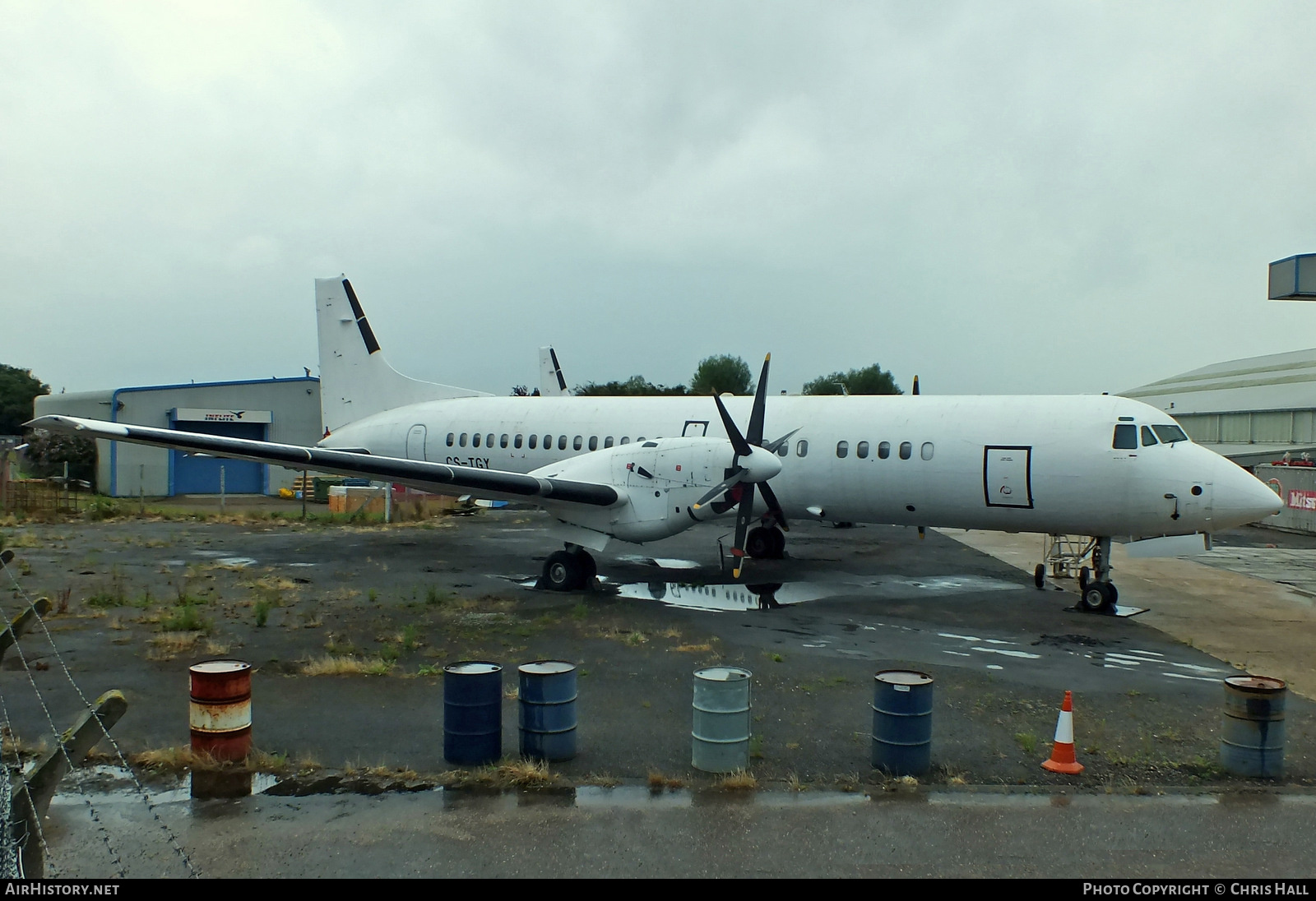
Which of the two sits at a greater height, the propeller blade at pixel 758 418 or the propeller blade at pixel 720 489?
the propeller blade at pixel 758 418

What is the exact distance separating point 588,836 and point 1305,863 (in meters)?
4.68

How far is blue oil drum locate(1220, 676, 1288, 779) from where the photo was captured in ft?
24.1

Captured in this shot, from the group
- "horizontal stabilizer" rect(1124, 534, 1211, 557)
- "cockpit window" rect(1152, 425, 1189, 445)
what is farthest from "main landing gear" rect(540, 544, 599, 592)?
"cockpit window" rect(1152, 425, 1189, 445)

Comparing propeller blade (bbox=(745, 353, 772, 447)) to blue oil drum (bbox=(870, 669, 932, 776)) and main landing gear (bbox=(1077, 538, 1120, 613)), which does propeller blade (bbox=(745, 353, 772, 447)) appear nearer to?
main landing gear (bbox=(1077, 538, 1120, 613))

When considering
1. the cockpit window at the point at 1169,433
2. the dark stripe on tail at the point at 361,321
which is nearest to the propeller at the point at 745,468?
the cockpit window at the point at 1169,433

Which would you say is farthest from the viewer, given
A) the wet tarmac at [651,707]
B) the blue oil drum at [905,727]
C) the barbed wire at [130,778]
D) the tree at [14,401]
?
the tree at [14,401]

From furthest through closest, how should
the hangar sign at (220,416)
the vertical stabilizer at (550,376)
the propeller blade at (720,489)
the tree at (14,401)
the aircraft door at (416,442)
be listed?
1. the tree at (14,401)
2. the hangar sign at (220,416)
3. the vertical stabilizer at (550,376)
4. the aircraft door at (416,442)
5. the propeller blade at (720,489)

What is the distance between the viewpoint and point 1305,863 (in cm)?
577

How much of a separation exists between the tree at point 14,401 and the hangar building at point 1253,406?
91341 millimetres

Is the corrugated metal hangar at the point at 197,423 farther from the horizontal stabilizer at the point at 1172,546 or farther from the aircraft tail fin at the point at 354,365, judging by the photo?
the horizontal stabilizer at the point at 1172,546

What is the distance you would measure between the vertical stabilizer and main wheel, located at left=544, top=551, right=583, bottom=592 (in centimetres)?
2079

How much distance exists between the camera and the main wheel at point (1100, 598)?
1496 centimetres

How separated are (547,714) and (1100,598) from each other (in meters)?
11.3

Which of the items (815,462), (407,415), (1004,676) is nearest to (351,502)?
(407,415)
